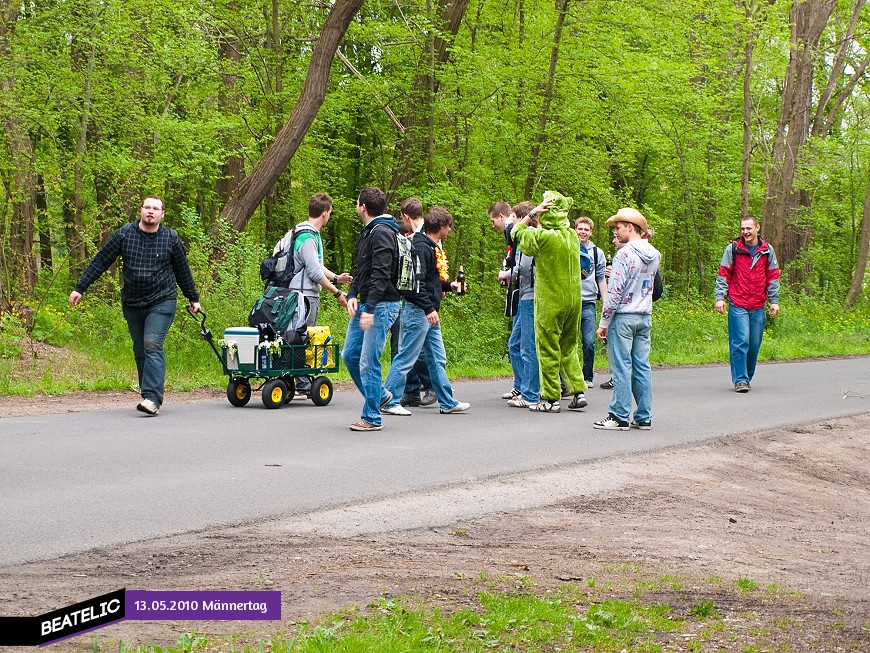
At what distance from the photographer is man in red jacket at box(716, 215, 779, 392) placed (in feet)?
50.7

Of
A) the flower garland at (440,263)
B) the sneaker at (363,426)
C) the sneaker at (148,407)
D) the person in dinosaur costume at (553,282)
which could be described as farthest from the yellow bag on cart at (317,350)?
the person in dinosaur costume at (553,282)

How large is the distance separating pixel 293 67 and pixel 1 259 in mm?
9564

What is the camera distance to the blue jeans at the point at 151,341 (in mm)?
11297

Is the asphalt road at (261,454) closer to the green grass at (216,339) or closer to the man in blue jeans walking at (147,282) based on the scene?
the man in blue jeans walking at (147,282)

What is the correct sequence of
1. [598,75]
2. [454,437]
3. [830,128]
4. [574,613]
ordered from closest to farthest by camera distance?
[574,613], [454,437], [598,75], [830,128]

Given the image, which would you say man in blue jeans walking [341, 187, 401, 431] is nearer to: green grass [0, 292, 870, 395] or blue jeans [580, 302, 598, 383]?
green grass [0, 292, 870, 395]

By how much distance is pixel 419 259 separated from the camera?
1158 cm

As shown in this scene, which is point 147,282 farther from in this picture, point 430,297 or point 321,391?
point 430,297

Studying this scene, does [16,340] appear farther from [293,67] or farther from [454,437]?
[293,67]

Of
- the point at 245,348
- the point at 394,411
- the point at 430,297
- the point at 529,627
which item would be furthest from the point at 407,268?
the point at 529,627

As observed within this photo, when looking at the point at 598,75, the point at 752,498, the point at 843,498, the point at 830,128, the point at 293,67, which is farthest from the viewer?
the point at 830,128

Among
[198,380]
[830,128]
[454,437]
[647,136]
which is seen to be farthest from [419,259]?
[830,128]

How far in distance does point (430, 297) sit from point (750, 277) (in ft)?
18.9

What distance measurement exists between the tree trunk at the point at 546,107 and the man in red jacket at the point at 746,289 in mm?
8283
